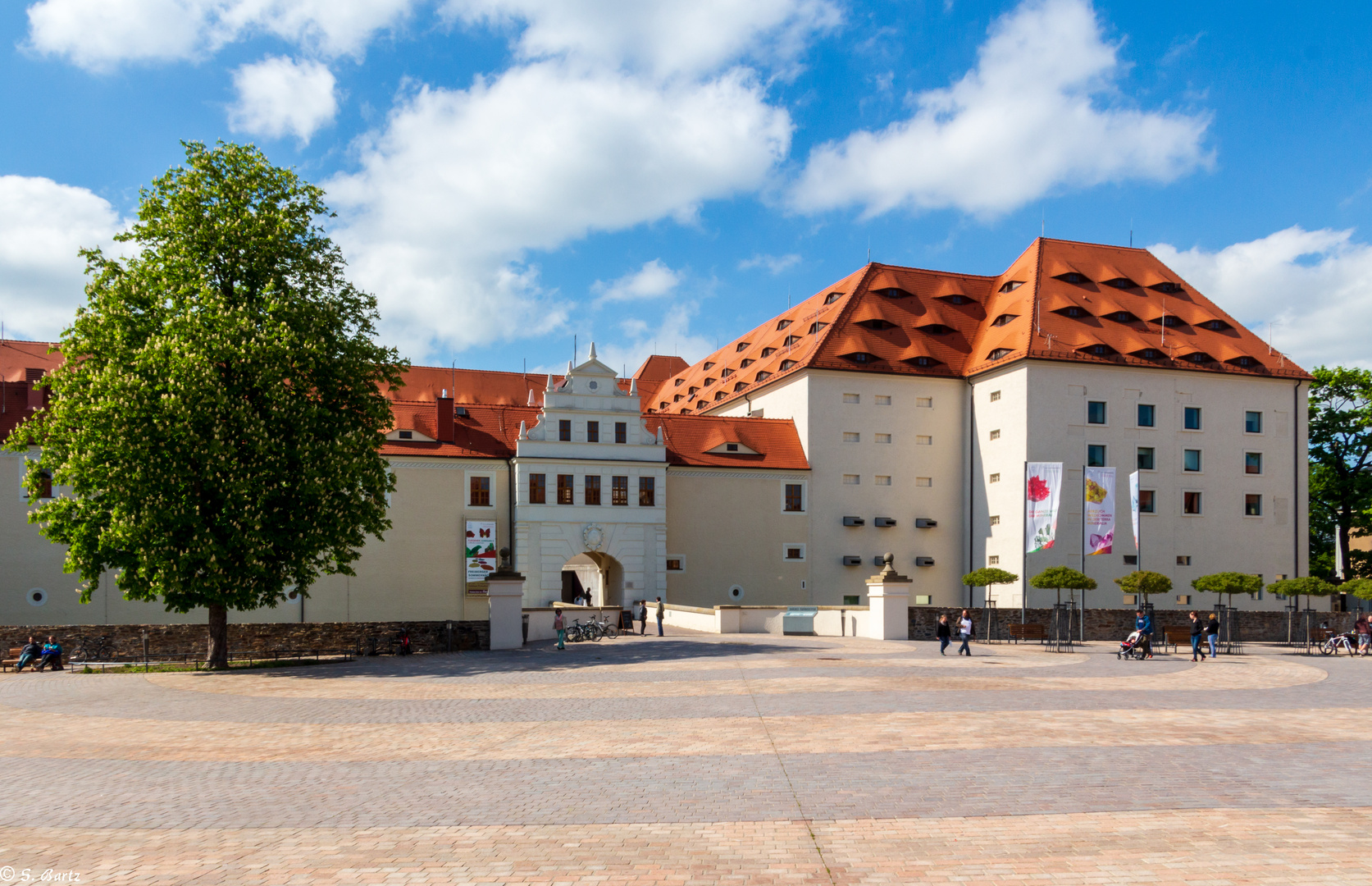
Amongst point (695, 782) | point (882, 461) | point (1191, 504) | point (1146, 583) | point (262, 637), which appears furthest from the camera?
point (882, 461)

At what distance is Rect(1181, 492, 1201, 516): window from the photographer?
178 ft

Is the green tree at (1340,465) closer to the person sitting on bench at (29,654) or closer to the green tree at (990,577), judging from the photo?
the green tree at (990,577)

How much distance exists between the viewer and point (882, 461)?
2243 inches

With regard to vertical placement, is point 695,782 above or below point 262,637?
above

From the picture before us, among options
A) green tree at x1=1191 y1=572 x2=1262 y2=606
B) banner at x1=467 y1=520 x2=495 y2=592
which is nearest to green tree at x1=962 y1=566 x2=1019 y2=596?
green tree at x1=1191 y1=572 x2=1262 y2=606

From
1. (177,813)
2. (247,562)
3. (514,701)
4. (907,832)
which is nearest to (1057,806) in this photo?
(907,832)

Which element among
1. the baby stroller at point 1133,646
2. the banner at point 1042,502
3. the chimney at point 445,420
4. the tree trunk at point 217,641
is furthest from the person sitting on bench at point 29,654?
the banner at point 1042,502

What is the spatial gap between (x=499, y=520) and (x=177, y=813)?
4060cm

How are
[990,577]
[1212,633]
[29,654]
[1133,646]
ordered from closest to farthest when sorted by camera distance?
1. [29,654]
2. [1133,646]
3. [1212,633]
4. [990,577]

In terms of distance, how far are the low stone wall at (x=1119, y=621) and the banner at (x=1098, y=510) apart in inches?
115

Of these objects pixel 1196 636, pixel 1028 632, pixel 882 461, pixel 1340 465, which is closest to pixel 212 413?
pixel 1028 632

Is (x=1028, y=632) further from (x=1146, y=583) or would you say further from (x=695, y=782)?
(x=695, y=782)

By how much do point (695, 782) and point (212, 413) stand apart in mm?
20694

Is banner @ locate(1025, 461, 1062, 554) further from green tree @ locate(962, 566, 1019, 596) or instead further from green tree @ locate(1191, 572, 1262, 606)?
green tree @ locate(1191, 572, 1262, 606)
